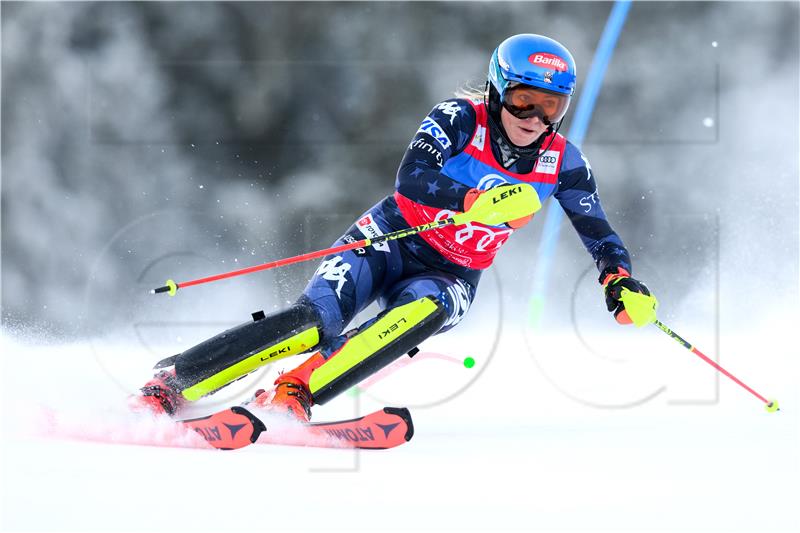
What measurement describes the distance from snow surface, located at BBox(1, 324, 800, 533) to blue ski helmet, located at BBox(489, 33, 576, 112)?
142cm

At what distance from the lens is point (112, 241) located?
6078 mm

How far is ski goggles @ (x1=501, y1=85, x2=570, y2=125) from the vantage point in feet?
10.7

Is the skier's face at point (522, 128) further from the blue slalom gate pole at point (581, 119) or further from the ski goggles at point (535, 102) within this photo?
the blue slalom gate pole at point (581, 119)

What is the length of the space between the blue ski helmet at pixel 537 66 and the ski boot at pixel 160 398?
1.77 meters

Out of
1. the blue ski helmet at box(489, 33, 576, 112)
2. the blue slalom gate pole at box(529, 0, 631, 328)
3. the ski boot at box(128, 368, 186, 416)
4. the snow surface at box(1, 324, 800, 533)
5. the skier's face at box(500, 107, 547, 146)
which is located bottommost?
the snow surface at box(1, 324, 800, 533)

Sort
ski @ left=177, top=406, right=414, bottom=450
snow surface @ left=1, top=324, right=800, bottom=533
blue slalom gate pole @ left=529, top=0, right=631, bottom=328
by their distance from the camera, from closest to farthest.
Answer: snow surface @ left=1, top=324, right=800, bottom=533 → ski @ left=177, top=406, right=414, bottom=450 → blue slalom gate pole @ left=529, top=0, right=631, bottom=328

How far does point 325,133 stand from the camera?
6094 millimetres

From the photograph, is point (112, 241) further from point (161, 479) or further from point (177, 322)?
point (161, 479)

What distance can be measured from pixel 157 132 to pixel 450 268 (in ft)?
11.2

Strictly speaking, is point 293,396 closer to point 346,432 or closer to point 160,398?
point 346,432

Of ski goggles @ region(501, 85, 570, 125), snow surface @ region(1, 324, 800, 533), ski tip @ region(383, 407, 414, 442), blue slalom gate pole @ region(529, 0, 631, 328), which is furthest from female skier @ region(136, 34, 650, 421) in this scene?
blue slalom gate pole @ region(529, 0, 631, 328)

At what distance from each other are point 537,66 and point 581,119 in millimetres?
2943

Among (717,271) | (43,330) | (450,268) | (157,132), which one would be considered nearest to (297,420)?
(450,268)

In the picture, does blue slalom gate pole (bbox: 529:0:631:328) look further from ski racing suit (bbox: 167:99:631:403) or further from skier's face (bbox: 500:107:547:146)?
skier's face (bbox: 500:107:547:146)
